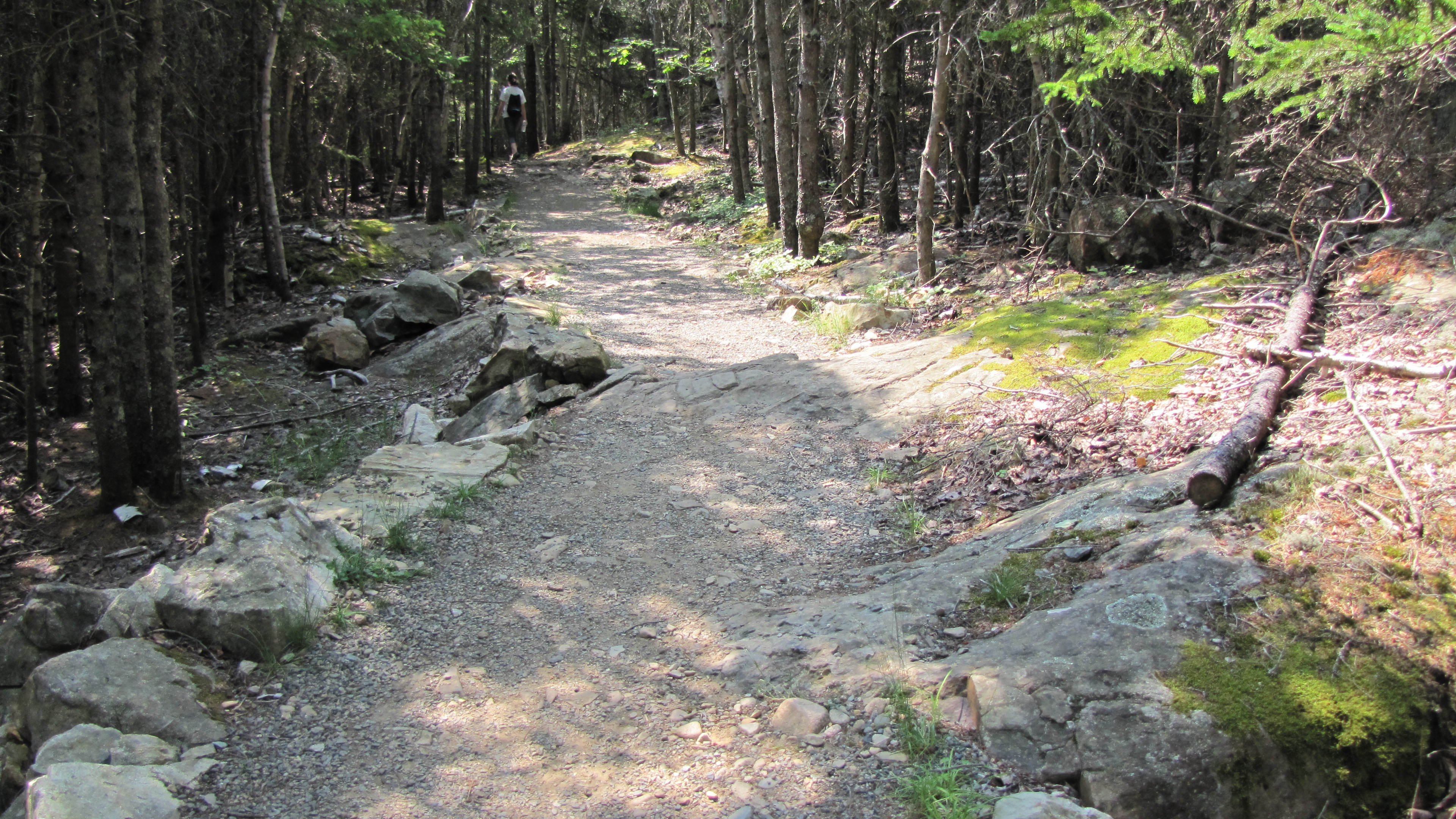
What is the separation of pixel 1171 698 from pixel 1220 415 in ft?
9.19

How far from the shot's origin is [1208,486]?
13.5ft

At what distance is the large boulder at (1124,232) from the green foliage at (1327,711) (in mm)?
6842

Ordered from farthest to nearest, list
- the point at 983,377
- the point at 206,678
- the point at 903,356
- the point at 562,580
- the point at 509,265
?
the point at 509,265 < the point at 903,356 < the point at 983,377 < the point at 562,580 < the point at 206,678

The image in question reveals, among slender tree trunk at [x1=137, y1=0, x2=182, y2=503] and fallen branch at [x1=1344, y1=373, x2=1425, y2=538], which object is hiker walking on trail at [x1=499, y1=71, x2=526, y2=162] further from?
fallen branch at [x1=1344, y1=373, x2=1425, y2=538]

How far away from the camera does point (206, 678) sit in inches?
156

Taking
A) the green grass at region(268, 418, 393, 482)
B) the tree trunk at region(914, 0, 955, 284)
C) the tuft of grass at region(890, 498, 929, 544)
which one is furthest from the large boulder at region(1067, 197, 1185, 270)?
the green grass at region(268, 418, 393, 482)

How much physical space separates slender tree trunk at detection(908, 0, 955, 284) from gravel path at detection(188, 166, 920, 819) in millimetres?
4342

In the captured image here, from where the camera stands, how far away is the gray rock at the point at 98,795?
9.43 ft

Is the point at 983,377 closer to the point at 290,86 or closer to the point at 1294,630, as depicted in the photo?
the point at 1294,630

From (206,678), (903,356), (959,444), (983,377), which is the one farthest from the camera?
(903,356)

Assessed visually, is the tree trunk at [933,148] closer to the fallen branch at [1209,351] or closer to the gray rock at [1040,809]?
the fallen branch at [1209,351]

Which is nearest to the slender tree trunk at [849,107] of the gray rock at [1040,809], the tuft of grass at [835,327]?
the tuft of grass at [835,327]

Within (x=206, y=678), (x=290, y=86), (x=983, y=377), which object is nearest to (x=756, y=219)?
(x=290, y=86)

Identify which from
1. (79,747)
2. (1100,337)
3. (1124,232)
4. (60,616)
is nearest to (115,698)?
(79,747)
